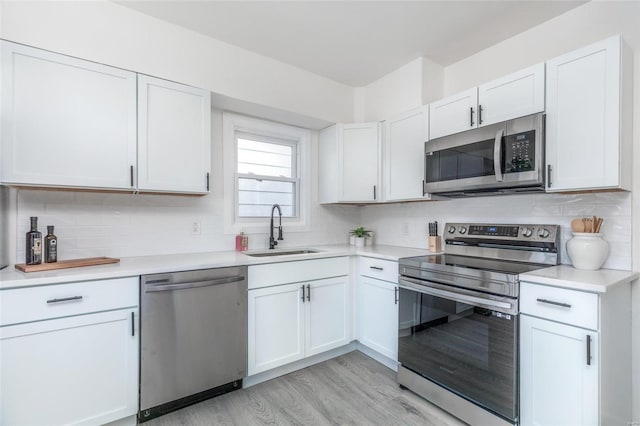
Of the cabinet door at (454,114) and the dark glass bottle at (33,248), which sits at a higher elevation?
the cabinet door at (454,114)

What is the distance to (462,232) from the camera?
2564 millimetres

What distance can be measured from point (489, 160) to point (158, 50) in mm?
2479

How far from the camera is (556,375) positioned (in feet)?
4.97

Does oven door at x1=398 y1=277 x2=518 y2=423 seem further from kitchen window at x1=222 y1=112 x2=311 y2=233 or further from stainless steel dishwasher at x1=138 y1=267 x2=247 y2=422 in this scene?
kitchen window at x1=222 y1=112 x2=311 y2=233

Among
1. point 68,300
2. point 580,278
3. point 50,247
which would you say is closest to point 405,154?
point 580,278

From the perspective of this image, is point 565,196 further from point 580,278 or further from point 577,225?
point 580,278

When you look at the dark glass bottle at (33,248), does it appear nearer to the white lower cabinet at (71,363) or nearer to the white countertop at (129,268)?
the white countertop at (129,268)

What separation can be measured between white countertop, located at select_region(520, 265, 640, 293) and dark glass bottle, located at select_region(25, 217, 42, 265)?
9.22ft

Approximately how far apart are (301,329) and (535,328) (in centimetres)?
160

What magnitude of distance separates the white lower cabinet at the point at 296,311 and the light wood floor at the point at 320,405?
0.19 m

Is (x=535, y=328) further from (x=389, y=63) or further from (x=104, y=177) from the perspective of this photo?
(x=104, y=177)

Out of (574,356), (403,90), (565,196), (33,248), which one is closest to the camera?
(574,356)

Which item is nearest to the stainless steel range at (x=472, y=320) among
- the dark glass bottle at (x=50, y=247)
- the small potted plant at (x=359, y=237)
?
the small potted plant at (x=359, y=237)

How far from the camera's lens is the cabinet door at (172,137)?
6.82ft
